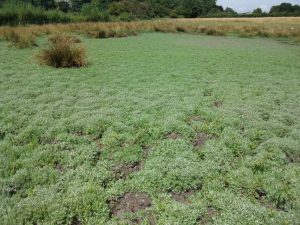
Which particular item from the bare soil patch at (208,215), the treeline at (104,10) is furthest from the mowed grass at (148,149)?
the treeline at (104,10)

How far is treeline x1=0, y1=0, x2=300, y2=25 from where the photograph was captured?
34469mm

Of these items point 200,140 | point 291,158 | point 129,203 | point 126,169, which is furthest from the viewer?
point 200,140

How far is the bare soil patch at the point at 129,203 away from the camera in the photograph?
4562 mm

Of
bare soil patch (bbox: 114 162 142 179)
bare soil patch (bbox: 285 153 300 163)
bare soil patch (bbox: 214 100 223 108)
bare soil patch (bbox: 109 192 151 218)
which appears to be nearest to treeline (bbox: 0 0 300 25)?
bare soil patch (bbox: 214 100 223 108)

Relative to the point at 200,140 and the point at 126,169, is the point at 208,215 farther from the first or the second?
the point at 200,140

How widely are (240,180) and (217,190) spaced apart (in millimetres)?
547

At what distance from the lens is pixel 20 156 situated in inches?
231

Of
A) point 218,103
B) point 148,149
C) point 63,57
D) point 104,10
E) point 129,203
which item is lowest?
point 129,203

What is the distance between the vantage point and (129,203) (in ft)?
15.5

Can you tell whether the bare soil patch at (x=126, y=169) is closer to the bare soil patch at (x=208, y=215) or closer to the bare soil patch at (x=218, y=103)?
the bare soil patch at (x=208, y=215)

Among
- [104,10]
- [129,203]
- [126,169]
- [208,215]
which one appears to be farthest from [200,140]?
[104,10]

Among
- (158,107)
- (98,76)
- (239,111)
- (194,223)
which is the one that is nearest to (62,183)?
(194,223)

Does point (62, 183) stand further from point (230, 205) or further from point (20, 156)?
point (230, 205)

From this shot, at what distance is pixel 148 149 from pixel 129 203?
6.01ft
